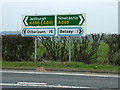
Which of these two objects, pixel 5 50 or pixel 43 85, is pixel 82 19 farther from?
pixel 43 85

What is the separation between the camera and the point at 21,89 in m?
7.96

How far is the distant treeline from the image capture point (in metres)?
14.7

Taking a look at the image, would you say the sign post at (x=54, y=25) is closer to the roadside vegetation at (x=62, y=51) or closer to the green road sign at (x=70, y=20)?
the green road sign at (x=70, y=20)

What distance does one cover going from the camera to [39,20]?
1559 centimetres

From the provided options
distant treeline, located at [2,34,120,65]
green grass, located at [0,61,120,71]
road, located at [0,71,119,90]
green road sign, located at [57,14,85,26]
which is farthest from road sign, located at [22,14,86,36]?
road, located at [0,71,119,90]

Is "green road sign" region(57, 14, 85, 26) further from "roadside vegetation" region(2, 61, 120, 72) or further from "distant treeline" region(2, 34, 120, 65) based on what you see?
"roadside vegetation" region(2, 61, 120, 72)

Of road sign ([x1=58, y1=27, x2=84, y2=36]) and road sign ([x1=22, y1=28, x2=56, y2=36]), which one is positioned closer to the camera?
road sign ([x1=58, y1=27, x2=84, y2=36])

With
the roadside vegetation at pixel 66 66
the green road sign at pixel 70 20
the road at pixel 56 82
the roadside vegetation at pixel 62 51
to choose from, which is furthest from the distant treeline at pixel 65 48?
the road at pixel 56 82

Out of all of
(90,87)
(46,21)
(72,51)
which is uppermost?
(46,21)

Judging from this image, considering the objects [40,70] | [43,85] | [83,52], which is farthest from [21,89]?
[83,52]

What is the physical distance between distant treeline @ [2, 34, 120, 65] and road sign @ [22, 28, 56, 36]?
0.41 metres

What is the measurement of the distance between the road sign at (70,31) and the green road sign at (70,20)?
248mm

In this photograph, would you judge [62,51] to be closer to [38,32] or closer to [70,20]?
[38,32]

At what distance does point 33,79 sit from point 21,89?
1.95 meters
